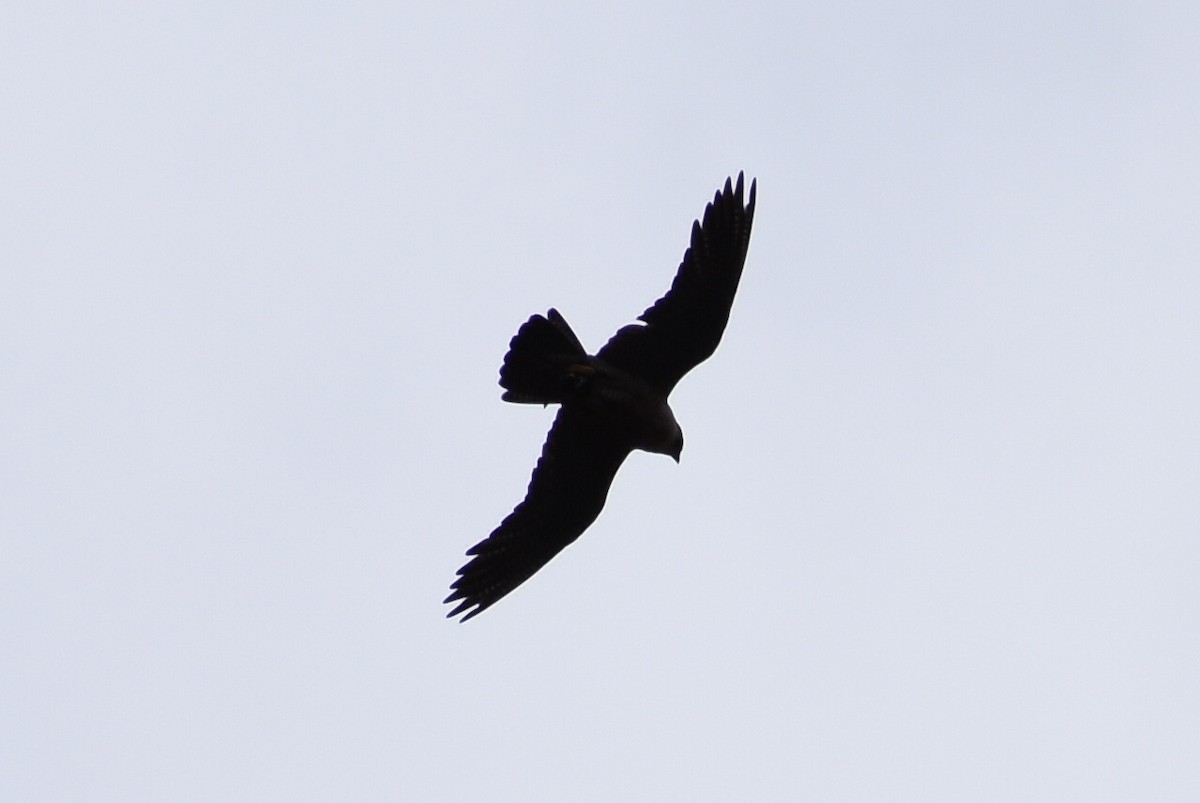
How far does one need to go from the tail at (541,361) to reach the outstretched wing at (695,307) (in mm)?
419

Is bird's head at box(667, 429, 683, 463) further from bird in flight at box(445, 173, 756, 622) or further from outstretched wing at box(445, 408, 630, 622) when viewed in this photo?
outstretched wing at box(445, 408, 630, 622)

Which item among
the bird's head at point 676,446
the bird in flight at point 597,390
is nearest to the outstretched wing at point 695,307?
the bird in flight at point 597,390

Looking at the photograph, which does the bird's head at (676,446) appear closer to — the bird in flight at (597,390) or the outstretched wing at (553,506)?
the bird in flight at (597,390)

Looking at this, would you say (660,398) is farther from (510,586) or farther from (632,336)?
(510,586)

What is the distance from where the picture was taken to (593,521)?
36.2 feet

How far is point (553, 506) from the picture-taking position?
10906mm

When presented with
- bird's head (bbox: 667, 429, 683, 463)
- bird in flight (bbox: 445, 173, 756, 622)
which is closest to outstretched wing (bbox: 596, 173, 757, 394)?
bird in flight (bbox: 445, 173, 756, 622)

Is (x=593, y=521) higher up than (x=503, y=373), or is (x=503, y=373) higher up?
(x=503, y=373)

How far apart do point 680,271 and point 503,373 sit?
4.33ft

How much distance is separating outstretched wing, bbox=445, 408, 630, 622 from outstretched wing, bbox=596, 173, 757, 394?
557 mm

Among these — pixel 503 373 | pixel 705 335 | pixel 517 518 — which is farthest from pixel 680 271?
pixel 517 518

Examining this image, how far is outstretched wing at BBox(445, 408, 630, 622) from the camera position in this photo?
10781mm

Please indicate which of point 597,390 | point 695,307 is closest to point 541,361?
point 597,390

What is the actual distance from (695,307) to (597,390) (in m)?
0.83
